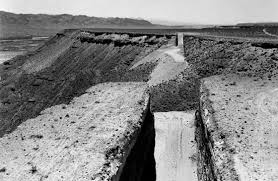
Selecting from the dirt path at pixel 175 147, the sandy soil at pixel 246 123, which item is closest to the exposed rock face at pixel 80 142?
the dirt path at pixel 175 147

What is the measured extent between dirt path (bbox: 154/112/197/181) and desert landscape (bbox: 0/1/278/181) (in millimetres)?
61

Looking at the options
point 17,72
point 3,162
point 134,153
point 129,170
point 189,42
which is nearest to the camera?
point 3,162

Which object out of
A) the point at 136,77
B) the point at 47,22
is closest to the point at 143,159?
the point at 136,77

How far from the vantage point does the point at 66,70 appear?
1779 inches

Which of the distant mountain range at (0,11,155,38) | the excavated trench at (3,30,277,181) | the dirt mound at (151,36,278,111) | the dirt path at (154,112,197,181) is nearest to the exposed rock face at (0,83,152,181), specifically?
the excavated trench at (3,30,277,181)

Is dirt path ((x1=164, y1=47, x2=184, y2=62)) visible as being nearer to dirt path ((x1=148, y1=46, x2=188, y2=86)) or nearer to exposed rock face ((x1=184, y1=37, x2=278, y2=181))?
dirt path ((x1=148, y1=46, x2=188, y2=86))

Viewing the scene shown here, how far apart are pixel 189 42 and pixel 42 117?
2430cm

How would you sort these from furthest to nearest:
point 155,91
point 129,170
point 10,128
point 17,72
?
point 17,72, point 155,91, point 10,128, point 129,170

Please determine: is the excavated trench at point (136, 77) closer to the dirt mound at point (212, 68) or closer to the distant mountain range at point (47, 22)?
the dirt mound at point (212, 68)

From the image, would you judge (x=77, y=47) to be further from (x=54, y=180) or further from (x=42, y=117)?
(x=54, y=180)

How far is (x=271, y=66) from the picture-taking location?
24.2m

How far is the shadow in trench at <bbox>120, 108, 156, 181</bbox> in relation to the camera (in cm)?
1688

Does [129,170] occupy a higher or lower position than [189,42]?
lower

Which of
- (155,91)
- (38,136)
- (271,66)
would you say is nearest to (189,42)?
(155,91)
